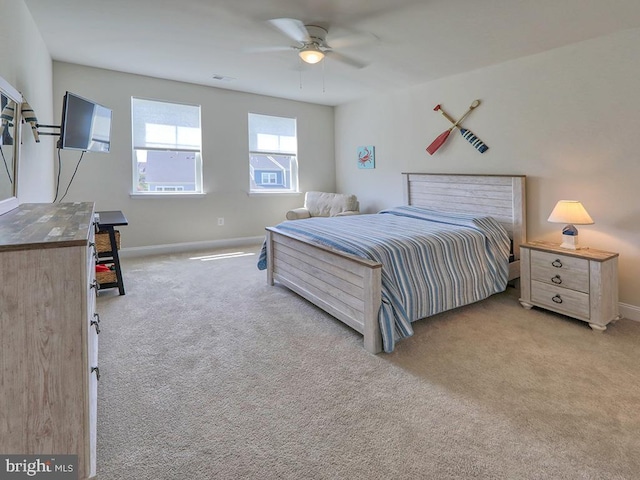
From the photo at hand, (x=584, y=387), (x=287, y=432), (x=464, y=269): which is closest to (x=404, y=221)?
(x=464, y=269)

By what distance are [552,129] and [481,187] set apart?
83cm

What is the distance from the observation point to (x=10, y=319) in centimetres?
112

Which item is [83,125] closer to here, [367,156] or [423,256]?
[423,256]

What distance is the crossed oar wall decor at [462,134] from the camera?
13.2ft

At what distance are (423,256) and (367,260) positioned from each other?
21.7 inches

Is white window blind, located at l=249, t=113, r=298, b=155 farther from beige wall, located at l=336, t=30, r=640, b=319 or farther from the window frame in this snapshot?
beige wall, located at l=336, t=30, r=640, b=319

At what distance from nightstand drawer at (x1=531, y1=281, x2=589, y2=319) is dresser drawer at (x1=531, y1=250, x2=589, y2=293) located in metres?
0.04

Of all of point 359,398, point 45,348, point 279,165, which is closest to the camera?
point 45,348

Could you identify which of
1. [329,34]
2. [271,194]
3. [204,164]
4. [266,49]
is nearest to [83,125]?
[266,49]

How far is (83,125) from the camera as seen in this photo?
3240 millimetres

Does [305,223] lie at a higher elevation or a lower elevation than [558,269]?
higher

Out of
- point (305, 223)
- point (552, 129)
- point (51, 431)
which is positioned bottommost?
point (51, 431)

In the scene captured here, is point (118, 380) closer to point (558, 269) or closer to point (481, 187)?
point (558, 269)

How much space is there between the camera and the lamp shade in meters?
2.84
